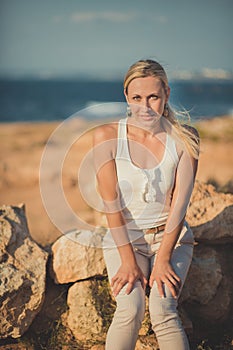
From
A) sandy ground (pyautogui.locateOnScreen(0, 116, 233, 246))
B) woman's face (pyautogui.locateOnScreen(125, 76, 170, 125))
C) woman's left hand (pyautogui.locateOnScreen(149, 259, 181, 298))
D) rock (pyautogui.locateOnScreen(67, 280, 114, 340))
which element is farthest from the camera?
sandy ground (pyautogui.locateOnScreen(0, 116, 233, 246))

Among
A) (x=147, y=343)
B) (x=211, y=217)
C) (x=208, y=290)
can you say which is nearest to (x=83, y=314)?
(x=147, y=343)

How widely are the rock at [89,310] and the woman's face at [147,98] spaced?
1106 millimetres

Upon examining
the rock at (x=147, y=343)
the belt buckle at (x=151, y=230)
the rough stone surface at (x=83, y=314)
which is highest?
the belt buckle at (x=151, y=230)

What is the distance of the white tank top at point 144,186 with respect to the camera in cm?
270

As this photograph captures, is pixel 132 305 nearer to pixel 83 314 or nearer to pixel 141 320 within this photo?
pixel 141 320

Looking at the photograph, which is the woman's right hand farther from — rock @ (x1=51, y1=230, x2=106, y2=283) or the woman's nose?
the woman's nose

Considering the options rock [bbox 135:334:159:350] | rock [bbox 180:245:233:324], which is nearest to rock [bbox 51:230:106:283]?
rock [bbox 135:334:159:350]

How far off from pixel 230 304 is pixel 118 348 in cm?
114

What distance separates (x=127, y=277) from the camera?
2.57 m

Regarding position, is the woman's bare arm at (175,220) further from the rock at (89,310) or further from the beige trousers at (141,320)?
the rock at (89,310)

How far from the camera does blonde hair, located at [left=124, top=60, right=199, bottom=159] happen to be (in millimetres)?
2637

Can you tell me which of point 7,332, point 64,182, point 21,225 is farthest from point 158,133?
point 64,182

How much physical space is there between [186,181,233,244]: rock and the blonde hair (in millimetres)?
716

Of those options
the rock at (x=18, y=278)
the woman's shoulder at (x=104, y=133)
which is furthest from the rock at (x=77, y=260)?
the woman's shoulder at (x=104, y=133)
